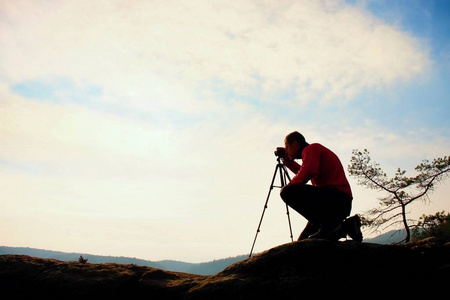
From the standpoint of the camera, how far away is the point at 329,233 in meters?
3.62

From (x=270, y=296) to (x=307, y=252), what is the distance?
0.61 metres

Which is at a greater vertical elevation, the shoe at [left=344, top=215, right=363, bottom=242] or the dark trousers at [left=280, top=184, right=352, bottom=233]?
the dark trousers at [left=280, top=184, right=352, bottom=233]

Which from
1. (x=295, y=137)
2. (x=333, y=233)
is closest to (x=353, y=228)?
(x=333, y=233)

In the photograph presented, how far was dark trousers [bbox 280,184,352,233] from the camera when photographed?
146 inches

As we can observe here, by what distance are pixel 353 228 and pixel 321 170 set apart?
0.84m

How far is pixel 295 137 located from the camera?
175 inches

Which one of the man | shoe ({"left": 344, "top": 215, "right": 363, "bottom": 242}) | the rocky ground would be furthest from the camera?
the rocky ground

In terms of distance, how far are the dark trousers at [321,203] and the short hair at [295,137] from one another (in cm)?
87

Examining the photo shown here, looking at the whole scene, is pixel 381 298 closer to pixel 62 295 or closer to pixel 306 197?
pixel 306 197

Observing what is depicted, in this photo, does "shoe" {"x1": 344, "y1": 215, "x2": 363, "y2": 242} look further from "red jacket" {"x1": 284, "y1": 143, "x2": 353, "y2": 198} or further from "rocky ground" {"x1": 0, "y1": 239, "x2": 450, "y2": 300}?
"rocky ground" {"x1": 0, "y1": 239, "x2": 450, "y2": 300}

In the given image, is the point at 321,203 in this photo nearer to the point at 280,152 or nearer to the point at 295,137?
the point at 295,137

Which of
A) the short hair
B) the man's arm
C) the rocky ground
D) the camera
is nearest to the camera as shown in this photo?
the rocky ground

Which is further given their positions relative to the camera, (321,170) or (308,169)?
(321,170)

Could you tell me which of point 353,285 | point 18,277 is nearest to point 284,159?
point 353,285
